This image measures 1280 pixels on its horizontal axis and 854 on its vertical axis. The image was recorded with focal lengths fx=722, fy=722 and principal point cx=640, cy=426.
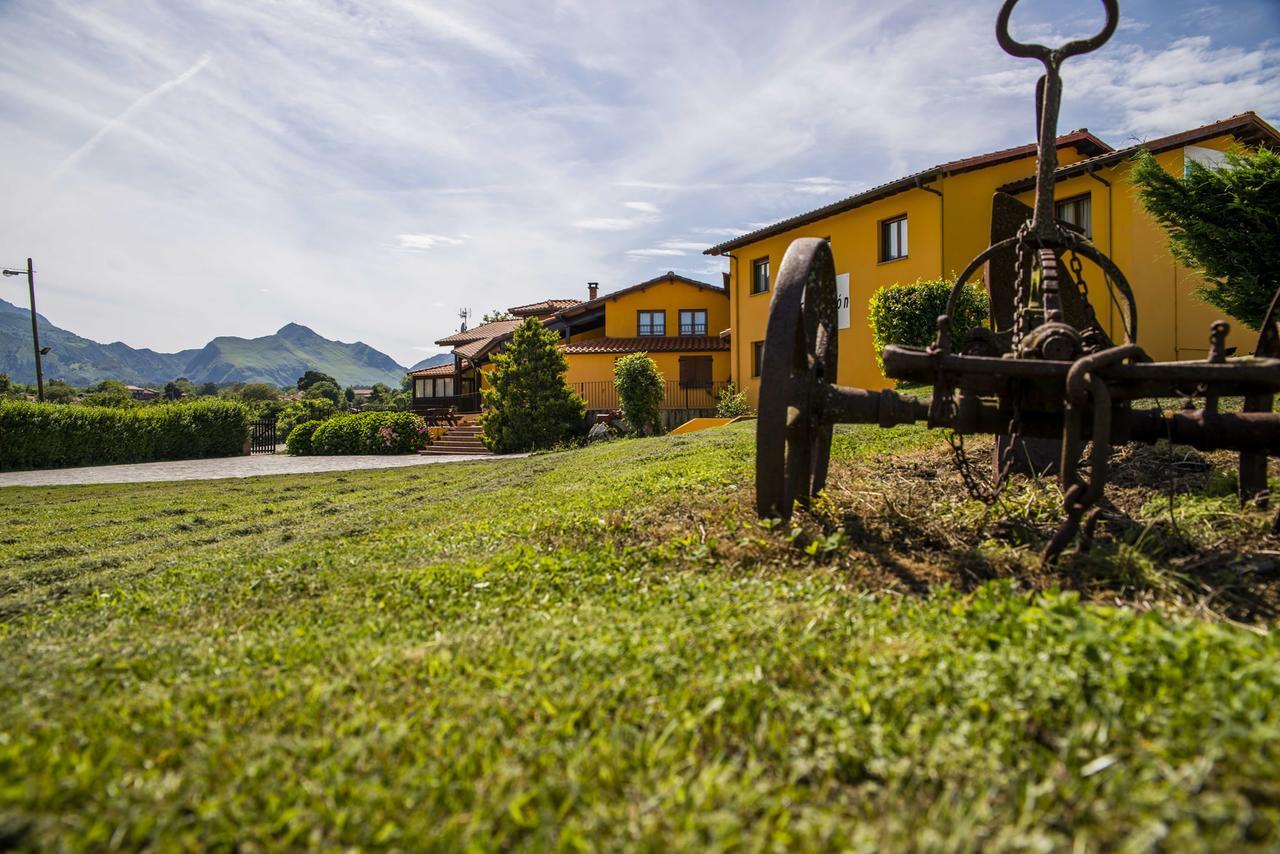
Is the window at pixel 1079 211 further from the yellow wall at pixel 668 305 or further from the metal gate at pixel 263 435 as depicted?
the metal gate at pixel 263 435

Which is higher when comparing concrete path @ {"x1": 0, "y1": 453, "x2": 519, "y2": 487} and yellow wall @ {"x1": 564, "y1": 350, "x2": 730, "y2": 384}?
yellow wall @ {"x1": 564, "y1": 350, "x2": 730, "y2": 384}

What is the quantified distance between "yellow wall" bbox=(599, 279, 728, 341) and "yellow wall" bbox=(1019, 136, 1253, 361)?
62.5 feet

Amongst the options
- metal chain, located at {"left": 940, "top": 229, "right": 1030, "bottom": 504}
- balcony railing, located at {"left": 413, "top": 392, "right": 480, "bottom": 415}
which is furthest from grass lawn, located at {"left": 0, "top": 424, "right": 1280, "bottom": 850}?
balcony railing, located at {"left": 413, "top": 392, "right": 480, "bottom": 415}

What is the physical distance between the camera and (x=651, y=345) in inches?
1214

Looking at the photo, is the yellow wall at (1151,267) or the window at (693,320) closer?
the yellow wall at (1151,267)

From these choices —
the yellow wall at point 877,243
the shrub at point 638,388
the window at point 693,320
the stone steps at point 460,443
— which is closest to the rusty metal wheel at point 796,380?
the yellow wall at point 877,243

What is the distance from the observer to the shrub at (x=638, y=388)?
2073 centimetres

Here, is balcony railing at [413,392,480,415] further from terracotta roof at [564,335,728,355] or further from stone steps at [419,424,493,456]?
stone steps at [419,424,493,456]

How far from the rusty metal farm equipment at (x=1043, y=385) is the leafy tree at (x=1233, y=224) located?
5.76 meters

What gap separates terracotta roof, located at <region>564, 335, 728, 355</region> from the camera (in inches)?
1190

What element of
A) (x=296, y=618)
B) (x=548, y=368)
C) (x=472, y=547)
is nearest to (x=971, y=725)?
(x=296, y=618)

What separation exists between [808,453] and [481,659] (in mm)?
2114

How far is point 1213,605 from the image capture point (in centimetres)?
277

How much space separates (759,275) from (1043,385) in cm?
2337
